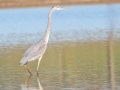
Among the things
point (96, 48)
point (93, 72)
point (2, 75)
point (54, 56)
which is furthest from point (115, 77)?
point (96, 48)

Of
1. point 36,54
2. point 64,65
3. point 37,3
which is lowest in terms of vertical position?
point 64,65

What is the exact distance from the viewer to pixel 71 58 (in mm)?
12688

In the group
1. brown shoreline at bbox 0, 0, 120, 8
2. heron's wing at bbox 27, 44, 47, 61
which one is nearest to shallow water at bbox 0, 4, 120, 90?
heron's wing at bbox 27, 44, 47, 61

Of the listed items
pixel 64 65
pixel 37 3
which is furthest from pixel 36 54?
pixel 37 3

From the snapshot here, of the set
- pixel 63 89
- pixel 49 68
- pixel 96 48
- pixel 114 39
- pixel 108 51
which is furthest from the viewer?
pixel 114 39

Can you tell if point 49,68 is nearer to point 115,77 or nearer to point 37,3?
point 115,77

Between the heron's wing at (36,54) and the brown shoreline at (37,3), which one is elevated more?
the brown shoreline at (37,3)

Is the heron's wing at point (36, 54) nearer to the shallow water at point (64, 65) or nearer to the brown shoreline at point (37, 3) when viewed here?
the shallow water at point (64, 65)

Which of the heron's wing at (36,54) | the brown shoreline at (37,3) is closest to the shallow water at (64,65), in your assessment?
the heron's wing at (36,54)

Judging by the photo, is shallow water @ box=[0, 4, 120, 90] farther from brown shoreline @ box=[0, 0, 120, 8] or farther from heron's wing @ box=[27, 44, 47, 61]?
brown shoreline @ box=[0, 0, 120, 8]

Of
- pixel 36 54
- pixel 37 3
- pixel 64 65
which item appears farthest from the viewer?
pixel 37 3

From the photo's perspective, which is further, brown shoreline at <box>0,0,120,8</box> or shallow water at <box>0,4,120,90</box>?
brown shoreline at <box>0,0,120,8</box>

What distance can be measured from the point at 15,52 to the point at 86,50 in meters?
2.10

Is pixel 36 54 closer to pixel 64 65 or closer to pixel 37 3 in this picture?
pixel 64 65
